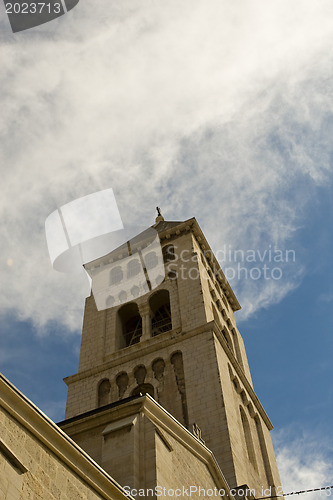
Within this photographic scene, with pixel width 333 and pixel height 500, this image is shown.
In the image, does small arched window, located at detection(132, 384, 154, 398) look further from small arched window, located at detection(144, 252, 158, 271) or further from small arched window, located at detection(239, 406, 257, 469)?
small arched window, located at detection(144, 252, 158, 271)

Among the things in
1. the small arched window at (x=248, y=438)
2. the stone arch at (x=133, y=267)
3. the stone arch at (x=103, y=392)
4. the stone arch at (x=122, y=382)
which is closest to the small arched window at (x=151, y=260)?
the stone arch at (x=133, y=267)

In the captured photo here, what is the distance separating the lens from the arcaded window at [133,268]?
119ft

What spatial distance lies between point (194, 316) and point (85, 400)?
23.2 ft

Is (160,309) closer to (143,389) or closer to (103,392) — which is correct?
(103,392)

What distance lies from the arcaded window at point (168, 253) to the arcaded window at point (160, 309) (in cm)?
299

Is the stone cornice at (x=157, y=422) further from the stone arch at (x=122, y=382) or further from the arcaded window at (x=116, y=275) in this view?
the arcaded window at (x=116, y=275)

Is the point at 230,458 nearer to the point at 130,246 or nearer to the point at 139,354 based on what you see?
the point at 139,354

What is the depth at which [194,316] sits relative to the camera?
29.4 m

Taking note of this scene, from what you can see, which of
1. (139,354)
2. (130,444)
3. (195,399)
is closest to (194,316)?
(139,354)

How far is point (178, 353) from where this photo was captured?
90.3ft

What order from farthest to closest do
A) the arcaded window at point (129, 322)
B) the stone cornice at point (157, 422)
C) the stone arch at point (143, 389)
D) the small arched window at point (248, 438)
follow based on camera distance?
the arcaded window at point (129, 322) → the stone arch at point (143, 389) → the small arched window at point (248, 438) → the stone cornice at point (157, 422)

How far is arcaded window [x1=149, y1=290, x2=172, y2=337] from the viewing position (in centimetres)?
3264

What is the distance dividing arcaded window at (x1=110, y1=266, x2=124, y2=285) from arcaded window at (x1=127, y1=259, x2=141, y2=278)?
55 cm

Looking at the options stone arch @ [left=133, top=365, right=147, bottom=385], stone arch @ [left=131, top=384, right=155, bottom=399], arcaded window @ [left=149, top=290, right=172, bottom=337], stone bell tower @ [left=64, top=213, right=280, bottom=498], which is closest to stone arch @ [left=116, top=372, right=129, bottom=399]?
stone bell tower @ [left=64, top=213, right=280, bottom=498]
